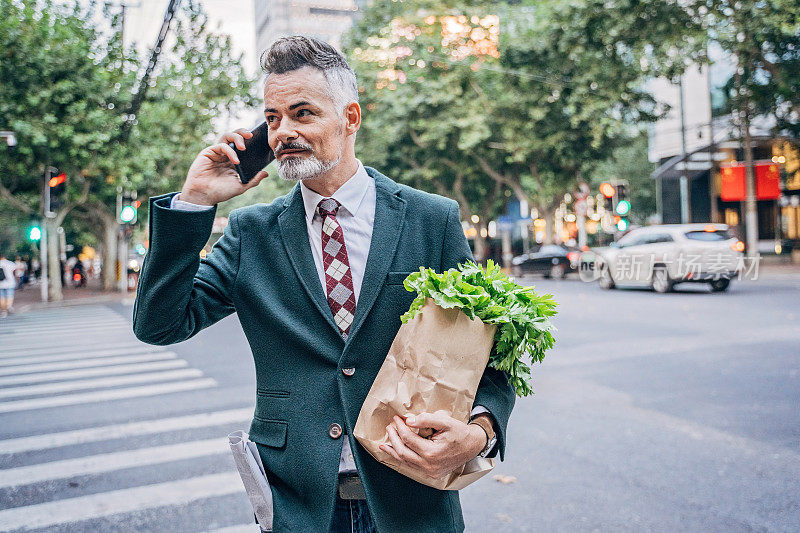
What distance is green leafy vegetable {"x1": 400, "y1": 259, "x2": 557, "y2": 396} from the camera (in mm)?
1481

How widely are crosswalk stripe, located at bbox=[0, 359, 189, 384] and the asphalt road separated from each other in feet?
0.14

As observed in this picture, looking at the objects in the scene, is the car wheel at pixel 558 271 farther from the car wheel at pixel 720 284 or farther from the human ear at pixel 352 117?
the human ear at pixel 352 117

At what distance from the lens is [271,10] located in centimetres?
13675

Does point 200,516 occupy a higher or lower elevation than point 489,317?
lower

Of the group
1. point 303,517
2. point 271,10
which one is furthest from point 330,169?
point 271,10

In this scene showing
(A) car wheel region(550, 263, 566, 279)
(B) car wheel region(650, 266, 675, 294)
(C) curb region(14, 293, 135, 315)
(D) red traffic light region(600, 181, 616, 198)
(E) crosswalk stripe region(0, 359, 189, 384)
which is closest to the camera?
(E) crosswalk stripe region(0, 359, 189, 384)

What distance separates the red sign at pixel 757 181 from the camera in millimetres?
32312

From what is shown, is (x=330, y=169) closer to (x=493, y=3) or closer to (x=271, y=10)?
→ (x=493, y=3)

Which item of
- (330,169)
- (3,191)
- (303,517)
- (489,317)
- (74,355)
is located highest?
(3,191)

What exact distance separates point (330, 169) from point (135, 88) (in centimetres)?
2622

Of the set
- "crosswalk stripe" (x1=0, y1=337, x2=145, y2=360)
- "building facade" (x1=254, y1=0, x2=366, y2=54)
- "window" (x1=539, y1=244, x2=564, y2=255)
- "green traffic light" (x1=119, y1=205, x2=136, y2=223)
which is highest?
"building facade" (x1=254, y1=0, x2=366, y2=54)

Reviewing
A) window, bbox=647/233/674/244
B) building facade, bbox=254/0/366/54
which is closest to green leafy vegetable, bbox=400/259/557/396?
window, bbox=647/233/674/244

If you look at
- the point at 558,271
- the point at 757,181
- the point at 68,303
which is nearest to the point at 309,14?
the point at 757,181

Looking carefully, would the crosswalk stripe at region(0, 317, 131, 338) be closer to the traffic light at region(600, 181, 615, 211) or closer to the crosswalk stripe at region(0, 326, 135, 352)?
the crosswalk stripe at region(0, 326, 135, 352)
